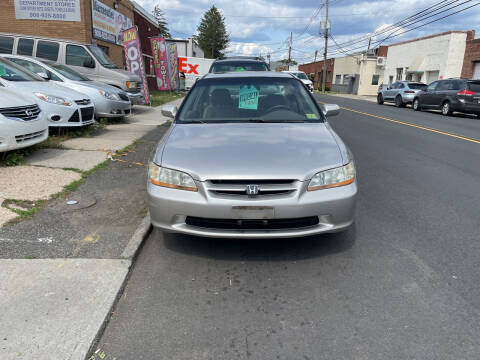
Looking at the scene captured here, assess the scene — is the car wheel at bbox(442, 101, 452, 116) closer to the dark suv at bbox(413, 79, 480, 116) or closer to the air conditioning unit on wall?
the dark suv at bbox(413, 79, 480, 116)

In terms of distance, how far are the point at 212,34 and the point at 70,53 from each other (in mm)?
79374

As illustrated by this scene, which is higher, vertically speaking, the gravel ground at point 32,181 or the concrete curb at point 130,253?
the gravel ground at point 32,181

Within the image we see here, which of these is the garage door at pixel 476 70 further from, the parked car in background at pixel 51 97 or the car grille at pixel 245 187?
the car grille at pixel 245 187

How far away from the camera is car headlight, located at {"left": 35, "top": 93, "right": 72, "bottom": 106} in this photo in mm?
7741

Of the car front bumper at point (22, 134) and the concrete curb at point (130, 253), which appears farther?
the car front bumper at point (22, 134)

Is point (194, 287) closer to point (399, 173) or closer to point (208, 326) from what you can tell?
point (208, 326)

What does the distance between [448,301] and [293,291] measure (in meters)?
1.14

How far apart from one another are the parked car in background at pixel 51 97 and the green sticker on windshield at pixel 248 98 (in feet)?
15.6

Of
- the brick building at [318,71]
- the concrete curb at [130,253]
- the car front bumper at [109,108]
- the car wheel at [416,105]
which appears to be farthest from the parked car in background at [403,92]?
the brick building at [318,71]

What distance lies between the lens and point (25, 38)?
12211 mm

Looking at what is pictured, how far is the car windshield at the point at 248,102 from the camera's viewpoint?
4352 millimetres

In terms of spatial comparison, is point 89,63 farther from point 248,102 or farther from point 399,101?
point 399,101

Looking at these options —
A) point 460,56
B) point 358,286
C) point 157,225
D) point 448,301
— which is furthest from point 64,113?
point 460,56

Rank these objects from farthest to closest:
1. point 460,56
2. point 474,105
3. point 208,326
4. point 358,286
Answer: point 460,56
point 474,105
point 358,286
point 208,326
